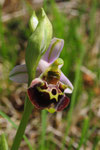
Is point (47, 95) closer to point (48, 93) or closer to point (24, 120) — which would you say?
point (48, 93)

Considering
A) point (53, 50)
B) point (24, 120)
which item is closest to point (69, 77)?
point (53, 50)

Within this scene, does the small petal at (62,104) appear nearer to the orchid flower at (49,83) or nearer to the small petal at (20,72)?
the orchid flower at (49,83)

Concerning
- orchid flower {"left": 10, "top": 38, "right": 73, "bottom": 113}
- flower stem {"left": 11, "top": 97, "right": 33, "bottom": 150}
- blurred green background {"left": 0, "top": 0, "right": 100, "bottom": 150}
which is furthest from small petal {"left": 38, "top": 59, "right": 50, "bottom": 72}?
blurred green background {"left": 0, "top": 0, "right": 100, "bottom": 150}

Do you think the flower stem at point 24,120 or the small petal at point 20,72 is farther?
the small petal at point 20,72

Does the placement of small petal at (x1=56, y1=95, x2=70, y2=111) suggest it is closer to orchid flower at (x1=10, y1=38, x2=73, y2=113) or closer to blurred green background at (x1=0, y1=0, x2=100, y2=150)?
orchid flower at (x1=10, y1=38, x2=73, y2=113)

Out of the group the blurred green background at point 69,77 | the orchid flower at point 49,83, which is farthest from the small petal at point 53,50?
the blurred green background at point 69,77

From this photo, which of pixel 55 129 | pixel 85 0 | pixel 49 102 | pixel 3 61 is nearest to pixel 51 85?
pixel 49 102

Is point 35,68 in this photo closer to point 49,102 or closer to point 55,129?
point 49,102
